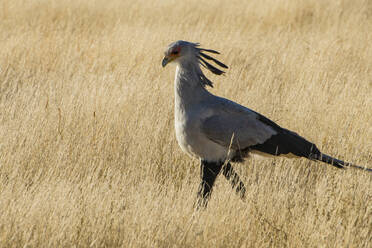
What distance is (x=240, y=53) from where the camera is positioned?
867cm

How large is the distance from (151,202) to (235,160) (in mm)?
770

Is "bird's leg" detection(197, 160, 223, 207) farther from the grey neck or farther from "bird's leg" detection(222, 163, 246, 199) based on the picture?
the grey neck

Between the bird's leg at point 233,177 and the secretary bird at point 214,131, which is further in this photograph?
the bird's leg at point 233,177

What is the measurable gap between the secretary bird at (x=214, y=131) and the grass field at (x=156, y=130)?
193 millimetres

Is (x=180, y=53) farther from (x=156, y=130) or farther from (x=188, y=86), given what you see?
(x=156, y=130)

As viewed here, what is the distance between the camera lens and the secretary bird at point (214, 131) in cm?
392

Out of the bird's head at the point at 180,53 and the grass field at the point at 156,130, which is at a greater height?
the bird's head at the point at 180,53

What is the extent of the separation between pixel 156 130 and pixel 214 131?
1460 millimetres

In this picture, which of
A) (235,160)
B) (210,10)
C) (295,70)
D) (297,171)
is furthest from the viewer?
(210,10)

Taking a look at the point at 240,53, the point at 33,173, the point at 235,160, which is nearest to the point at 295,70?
the point at 240,53

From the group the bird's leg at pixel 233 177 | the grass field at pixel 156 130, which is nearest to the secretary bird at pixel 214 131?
the bird's leg at pixel 233 177

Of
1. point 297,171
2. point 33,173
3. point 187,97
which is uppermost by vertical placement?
point 187,97

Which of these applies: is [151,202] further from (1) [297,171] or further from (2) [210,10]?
(2) [210,10]

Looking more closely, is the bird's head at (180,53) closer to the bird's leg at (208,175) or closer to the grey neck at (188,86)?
the grey neck at (188,86)
